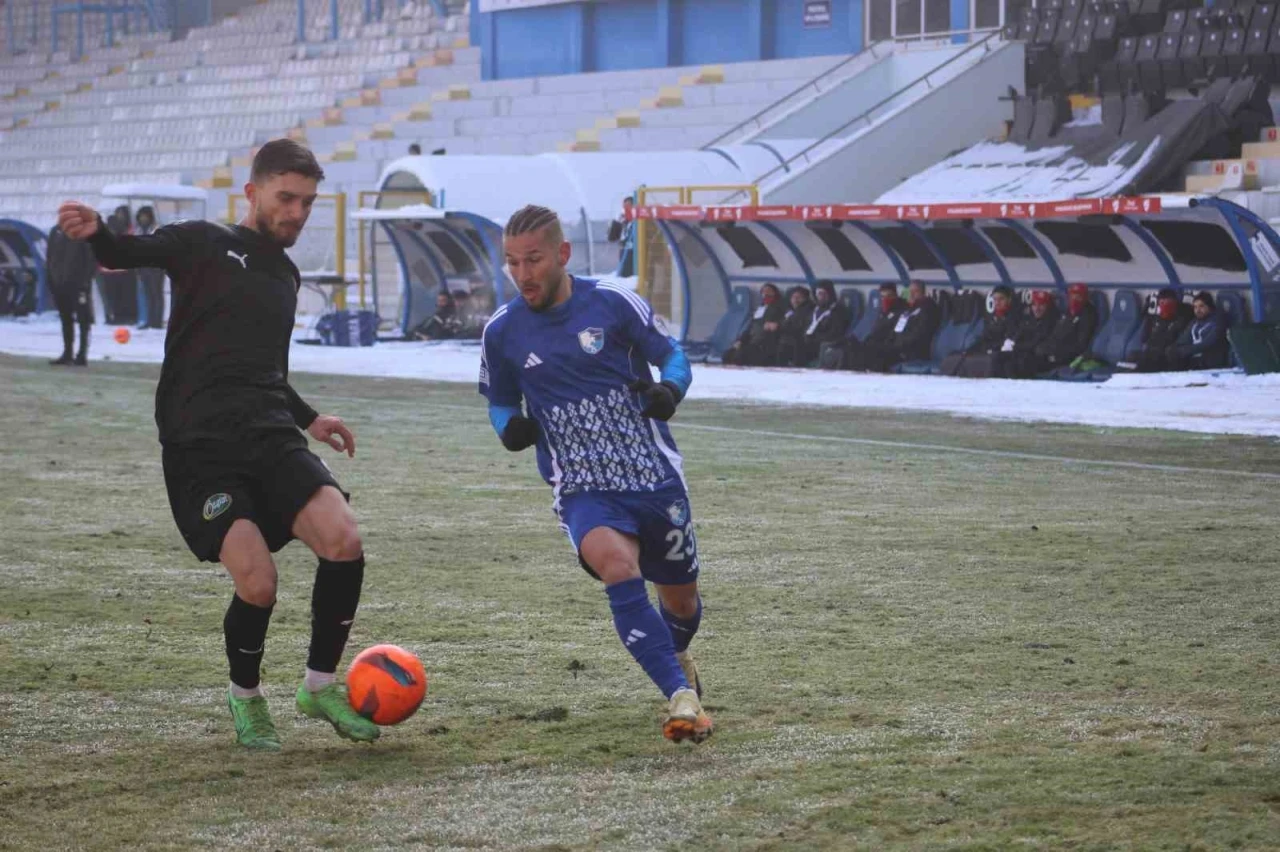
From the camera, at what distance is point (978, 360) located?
2053 cm

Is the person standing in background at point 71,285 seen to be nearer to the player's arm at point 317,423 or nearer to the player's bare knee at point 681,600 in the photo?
the player's arm at point 317,423

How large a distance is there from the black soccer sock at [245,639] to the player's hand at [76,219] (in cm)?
105

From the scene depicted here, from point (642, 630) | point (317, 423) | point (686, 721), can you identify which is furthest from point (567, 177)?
point (686, 721)

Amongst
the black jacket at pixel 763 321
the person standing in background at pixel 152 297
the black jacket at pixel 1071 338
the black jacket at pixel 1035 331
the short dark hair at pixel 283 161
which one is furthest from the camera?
the person standing in background at pixel 152 297

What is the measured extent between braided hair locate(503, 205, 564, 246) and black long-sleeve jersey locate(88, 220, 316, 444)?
67 centimetres

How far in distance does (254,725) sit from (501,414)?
1.12 meters

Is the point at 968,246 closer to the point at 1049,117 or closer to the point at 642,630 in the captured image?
the point at 1049,117

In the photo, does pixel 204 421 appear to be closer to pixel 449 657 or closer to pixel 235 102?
pixel 449 657

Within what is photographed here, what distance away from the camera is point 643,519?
5.61 metres

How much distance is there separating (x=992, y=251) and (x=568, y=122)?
18.8 m

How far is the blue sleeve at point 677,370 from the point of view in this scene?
5.59 meters

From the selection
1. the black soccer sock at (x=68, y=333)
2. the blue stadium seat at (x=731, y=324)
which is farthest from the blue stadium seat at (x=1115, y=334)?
the black soccer sock at (x=68, y=333)

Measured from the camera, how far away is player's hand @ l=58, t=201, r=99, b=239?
16.8 ft

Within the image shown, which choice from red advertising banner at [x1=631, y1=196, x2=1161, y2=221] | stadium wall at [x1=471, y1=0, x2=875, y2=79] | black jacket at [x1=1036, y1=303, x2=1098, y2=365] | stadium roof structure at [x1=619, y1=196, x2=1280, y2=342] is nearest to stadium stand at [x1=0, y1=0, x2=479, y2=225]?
stadium wall at [x1=471, y1=0, x2=875, y2=79]
